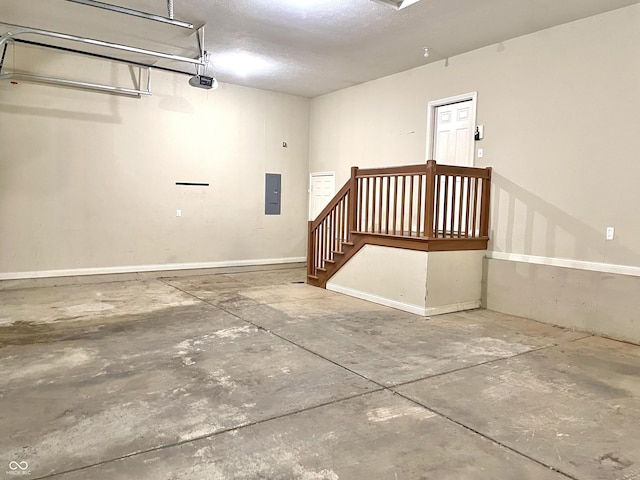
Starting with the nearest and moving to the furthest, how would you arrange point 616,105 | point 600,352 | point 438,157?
point 600,352 < point 616,105 < point 438,157

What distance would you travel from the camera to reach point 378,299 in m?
6.14

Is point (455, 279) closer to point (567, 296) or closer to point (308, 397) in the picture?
point (567, 296)

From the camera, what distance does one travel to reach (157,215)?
7.86m

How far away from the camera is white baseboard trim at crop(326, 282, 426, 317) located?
5574 mm

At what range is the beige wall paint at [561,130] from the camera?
4754mm

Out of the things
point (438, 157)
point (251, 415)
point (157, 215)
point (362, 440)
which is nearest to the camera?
point (362, 440)

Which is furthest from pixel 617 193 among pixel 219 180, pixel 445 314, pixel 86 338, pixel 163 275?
pixel 163 275

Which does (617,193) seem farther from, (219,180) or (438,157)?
(219,180)

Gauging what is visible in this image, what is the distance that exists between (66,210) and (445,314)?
5.96 metres

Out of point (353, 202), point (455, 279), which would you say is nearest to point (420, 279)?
point (455, 279)

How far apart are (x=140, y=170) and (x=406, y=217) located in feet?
15.1

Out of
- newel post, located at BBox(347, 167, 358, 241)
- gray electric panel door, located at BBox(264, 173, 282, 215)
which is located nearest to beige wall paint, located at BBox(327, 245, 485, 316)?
newel post, located at BBox(347, 167, 358, 241)

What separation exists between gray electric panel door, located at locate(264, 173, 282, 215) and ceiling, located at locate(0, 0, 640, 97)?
242cm

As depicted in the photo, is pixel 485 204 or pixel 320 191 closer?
pixel 485 204
